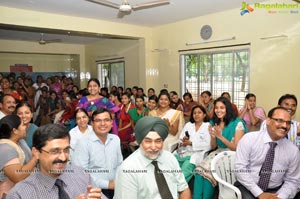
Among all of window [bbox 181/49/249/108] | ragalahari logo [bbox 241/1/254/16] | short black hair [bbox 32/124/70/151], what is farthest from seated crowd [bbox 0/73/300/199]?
ragalahari logo [bbox 241/1/254/16]

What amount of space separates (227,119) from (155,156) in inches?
54.6

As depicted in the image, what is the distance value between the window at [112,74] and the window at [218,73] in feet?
Result: 8.75

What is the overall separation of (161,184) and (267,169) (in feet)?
3.25

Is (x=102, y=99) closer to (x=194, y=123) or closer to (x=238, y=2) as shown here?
(x=194, y=123)

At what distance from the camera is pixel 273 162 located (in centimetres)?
191

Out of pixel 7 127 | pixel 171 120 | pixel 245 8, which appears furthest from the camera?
pixel 245 8

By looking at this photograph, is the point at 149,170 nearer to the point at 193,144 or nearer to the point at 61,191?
the point at 61,191

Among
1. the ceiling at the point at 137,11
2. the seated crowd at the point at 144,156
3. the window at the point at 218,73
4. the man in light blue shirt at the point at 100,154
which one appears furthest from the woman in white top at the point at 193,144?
the ceiling at the point at 137,11

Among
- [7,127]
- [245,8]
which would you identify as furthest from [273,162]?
[245,8]

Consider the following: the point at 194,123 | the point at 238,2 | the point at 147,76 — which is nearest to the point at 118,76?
the point at 147,76

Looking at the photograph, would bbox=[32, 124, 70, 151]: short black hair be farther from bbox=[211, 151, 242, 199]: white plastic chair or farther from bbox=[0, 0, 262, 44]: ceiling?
bbox=[0, 0, 262, 44]: ceiling

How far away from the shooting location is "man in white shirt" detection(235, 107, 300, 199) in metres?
1.85

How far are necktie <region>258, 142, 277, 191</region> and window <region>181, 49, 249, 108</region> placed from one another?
3.10 meters

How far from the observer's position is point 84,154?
1.91 m
